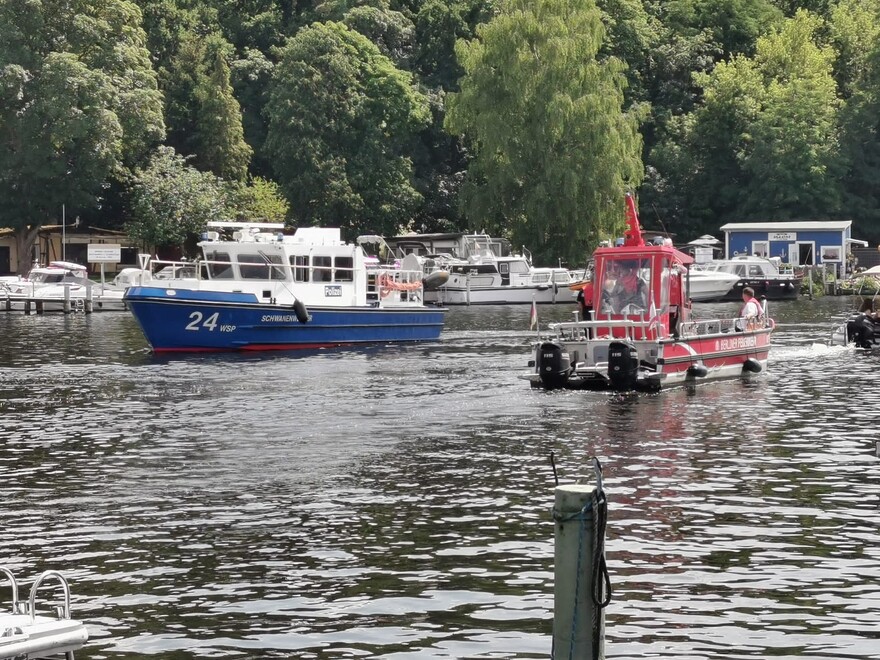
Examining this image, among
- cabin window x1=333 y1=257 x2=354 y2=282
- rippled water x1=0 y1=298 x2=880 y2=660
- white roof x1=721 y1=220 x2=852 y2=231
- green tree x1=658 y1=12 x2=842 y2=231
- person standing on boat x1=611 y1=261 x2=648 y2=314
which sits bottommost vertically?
rippled water x1=0 y1=298 x2=880 y2=660

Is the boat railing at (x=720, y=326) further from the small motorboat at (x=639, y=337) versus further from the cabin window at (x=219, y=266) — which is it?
the cabin window at (x=219, y=266)

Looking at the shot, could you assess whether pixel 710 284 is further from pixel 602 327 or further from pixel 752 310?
pixel 602 327

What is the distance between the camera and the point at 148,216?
89750 millimetres

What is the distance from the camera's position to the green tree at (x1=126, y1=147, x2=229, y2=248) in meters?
89.4

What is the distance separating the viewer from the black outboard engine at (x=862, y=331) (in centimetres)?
4644

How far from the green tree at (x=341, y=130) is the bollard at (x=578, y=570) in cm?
8187

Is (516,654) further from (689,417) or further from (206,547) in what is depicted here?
(689,417)

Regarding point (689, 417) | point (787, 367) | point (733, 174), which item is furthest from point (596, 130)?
point (689, 417)

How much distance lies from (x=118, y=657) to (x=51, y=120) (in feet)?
254

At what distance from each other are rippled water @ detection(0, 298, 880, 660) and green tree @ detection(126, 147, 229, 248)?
53918 mm

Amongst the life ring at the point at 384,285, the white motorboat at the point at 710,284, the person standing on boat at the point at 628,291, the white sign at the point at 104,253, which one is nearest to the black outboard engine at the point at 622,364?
the person standing on boat at the point at 628,291

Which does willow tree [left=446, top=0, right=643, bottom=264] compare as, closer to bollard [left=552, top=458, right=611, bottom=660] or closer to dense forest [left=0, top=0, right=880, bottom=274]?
dense forest [left=0, top=0, right=880, bottom=274]

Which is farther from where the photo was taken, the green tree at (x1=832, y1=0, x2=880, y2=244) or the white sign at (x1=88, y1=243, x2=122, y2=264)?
the green tree at (x1=832, y1=0, x2=880, y2=244)

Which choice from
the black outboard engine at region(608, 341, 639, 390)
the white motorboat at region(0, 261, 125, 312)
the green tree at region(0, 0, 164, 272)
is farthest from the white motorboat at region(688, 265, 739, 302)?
the black outboard engine at region(608, 341, 639, 390)
